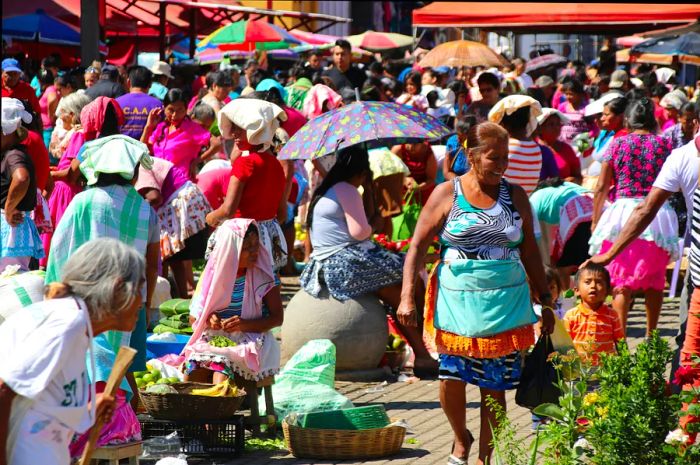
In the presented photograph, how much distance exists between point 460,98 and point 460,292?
13461mm

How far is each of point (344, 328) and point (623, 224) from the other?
2431mm

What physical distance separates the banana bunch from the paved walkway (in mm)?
367

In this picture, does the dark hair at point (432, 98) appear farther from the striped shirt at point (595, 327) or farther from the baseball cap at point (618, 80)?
the striped shirt at point (595, 327)

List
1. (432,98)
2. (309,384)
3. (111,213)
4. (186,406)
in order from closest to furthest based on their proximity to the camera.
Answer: (111,213) → (186,406) → (309,384) → (432,98)

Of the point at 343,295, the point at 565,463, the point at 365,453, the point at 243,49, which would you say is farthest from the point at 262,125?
the point at 243,49

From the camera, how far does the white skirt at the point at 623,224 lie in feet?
31.7

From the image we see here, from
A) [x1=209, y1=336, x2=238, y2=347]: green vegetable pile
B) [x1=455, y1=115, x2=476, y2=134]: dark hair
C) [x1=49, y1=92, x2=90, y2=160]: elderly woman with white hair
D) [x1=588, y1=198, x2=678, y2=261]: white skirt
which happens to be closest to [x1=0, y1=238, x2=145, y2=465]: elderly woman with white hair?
[x1=209, y1=336, x2=238, y2=347]: green vegetable pile

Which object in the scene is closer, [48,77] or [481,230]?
[481,230]

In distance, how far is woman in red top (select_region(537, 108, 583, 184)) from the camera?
1120cm

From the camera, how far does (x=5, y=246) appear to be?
8.06 m

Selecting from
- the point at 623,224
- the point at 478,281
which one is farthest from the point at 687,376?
the point at 623,224

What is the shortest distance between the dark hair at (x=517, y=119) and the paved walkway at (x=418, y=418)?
2.10 m

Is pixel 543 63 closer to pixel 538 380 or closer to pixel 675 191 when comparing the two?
pixel 675 191

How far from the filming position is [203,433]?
22.2ft
